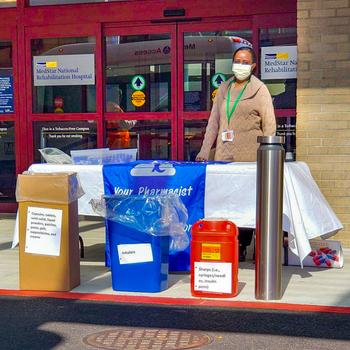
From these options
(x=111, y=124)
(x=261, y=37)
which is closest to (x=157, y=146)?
(x=111, y=124)

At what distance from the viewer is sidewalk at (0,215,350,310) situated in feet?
18.2

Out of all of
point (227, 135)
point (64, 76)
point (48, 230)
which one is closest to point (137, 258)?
point (48, 230)

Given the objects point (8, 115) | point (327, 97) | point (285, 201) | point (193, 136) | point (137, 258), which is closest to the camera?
point (137, 258)

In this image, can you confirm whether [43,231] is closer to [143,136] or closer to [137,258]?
[137,258]

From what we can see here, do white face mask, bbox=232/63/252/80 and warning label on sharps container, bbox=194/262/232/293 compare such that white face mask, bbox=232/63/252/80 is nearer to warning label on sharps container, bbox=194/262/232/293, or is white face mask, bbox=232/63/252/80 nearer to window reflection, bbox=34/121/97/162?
warning label on sharps container, bbox=194/262/232/293

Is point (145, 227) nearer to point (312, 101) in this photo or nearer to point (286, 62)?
point (312, 101)

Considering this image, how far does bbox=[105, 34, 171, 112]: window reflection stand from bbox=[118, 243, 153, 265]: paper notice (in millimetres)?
4137

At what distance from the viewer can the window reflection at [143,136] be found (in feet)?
31.8

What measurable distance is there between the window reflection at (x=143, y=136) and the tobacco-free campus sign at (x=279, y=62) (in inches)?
61.6

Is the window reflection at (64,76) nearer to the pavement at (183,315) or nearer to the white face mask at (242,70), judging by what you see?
the white face mask at (242,70)

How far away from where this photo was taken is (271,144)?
5.33m

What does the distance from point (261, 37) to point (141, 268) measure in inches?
176

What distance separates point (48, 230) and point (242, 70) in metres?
2.51

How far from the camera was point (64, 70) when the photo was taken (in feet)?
32.7
